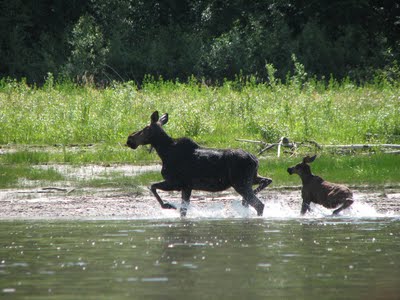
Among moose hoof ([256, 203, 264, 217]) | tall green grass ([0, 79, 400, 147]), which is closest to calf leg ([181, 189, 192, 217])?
moose hoof ([256, 203, 264, 217])

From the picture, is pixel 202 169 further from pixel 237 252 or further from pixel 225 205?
pixel 237 252

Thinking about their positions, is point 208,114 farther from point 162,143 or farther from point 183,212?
point 183,212

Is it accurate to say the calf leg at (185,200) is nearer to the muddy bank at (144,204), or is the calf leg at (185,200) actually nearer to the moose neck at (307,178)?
the muddy bank at (144,204)

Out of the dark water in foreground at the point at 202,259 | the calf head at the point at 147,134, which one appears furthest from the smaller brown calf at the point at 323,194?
the calf head at the point at 147,134

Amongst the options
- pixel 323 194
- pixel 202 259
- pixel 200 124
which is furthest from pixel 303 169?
pixel 200 124

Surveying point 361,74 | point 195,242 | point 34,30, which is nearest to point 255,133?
point 195,242

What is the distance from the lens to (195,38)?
4184 cm

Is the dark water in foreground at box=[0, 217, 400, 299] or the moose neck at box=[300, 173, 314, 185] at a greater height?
the moose neck at box=[300, 173, 314, 185]

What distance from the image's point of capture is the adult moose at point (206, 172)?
15.2 m

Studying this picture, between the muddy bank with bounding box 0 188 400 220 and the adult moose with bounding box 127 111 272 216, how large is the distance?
0.47 m

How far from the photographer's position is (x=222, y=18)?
144 feet

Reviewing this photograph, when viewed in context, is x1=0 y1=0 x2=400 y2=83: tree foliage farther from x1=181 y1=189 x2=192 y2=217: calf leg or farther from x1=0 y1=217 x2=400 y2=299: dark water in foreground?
x1=0 y1=217 x2=400 y2=299: dark water in foreground

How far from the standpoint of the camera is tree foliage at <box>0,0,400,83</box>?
3922 cm

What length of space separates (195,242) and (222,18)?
32.1m
